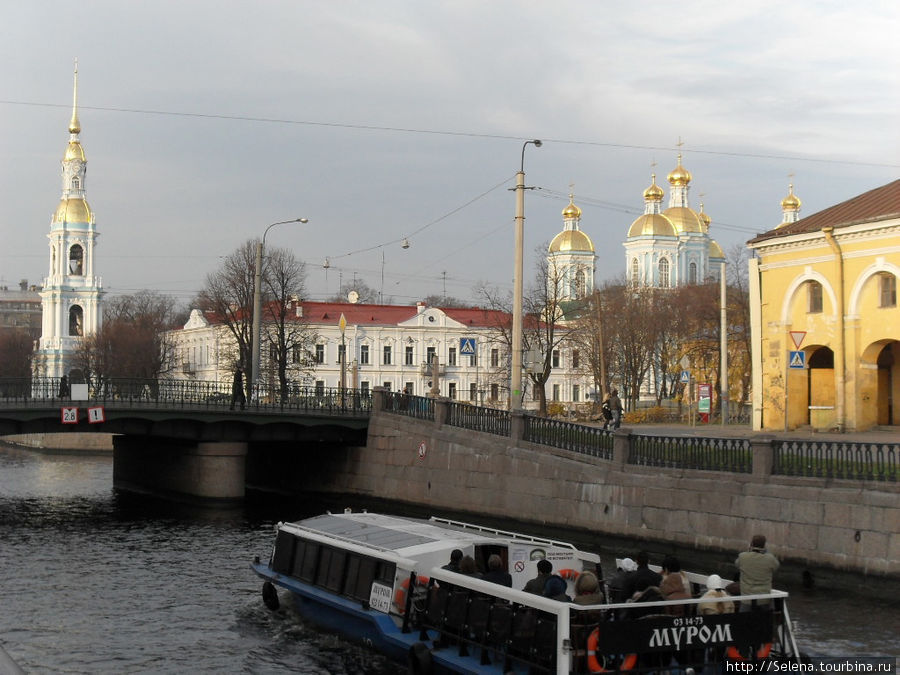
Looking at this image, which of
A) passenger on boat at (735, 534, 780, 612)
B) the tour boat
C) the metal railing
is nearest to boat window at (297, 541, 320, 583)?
the tour boat

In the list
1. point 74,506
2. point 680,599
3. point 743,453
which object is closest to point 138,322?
point 74,506

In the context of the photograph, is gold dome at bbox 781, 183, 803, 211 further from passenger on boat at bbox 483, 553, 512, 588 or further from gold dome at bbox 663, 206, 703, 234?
passenger on boat at bbox 483, 553, 512, 588

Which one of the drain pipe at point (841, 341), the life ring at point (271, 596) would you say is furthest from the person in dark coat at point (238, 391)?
the drain pipe at point (841, 341)

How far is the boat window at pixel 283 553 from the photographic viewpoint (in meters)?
22.8

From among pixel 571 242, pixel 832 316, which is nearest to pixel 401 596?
pixel 832 316

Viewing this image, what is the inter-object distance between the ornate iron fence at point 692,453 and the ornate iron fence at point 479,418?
233 inches

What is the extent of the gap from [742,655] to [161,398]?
103ft

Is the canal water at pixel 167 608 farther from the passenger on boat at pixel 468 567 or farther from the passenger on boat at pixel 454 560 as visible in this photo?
the passenger on boat at pixel 468 567

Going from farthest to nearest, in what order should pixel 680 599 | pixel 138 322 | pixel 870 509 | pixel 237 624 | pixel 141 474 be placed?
1. pixel 138 322
2. pixel 141 474
3. pixel 870 509
4. pixel 237 624
5. pixel 680 599

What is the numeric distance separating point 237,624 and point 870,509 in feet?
40.7

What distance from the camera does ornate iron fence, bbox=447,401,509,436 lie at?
35.2m

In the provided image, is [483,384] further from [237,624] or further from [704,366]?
[237,624]

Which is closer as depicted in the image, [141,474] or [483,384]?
[141,474]

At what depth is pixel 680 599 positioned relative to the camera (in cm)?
1527
